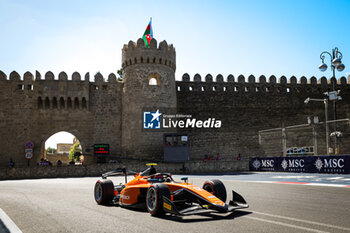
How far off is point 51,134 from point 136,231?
2419 centimetres

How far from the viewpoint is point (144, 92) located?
26.2 metres

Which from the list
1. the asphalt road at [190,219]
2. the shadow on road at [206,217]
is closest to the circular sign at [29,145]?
the asphalt road at [190,219]

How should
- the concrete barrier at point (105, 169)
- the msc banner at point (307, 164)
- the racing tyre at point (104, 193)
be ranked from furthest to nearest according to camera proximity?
1. the concrete barrier at point (105, 169)
2. the msc banner at point (307, 164)
3. the racing tyre at point (104, 193)

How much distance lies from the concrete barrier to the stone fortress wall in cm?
305

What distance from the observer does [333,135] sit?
17203 millimetres

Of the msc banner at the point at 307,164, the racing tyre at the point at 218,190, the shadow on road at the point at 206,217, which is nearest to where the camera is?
the shadow on road at the point at 206,217

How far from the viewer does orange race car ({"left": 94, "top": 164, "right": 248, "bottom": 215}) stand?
16.9 feet

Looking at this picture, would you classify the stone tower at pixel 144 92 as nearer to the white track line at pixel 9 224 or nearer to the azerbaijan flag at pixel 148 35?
the azerbaijan flag at pixel 148 35

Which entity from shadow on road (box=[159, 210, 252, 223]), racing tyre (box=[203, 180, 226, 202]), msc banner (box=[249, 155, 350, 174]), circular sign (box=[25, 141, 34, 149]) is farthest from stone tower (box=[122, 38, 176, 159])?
shadow on road (box=[159, 210, 252, 223])

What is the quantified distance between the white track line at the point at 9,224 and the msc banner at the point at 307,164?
13108mm

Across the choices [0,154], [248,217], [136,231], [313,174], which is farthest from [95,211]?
[0,154]

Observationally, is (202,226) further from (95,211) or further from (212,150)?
(212,150)

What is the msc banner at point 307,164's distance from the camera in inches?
549

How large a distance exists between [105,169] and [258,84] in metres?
16.3
